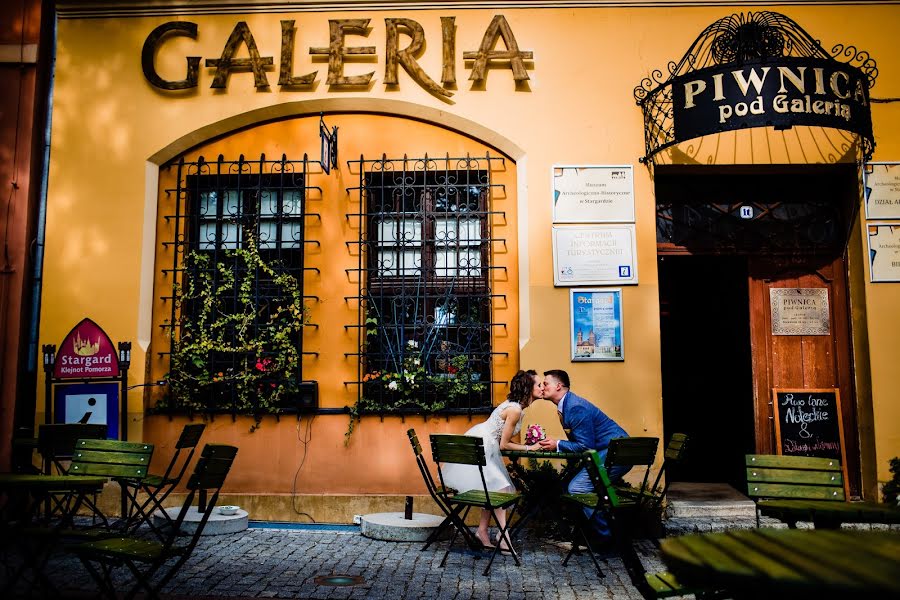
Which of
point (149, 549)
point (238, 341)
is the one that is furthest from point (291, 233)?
point (149, 549)

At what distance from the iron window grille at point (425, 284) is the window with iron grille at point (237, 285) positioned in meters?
0.72

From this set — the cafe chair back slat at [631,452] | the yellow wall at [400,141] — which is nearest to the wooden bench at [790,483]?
the cafe chair back slat at [631,452]

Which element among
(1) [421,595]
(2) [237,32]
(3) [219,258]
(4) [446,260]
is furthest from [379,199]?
(1) [421,595]

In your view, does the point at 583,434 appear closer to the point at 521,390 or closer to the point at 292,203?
the point at 521,390

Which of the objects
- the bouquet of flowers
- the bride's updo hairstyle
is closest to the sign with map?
the bride's updo hairstyle

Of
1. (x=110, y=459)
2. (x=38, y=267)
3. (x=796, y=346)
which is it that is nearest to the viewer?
(x=110, y=459)

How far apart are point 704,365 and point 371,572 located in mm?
6296

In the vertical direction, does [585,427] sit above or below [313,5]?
below

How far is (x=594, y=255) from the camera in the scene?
7.25m

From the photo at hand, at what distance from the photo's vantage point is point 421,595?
15.2 feet

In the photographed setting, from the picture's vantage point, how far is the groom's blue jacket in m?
6.01

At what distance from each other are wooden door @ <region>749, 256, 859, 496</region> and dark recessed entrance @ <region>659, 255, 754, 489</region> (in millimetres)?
556

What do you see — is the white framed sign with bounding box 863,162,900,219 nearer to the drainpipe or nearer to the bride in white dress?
the bride in white dress

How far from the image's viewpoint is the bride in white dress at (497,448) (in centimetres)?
586
